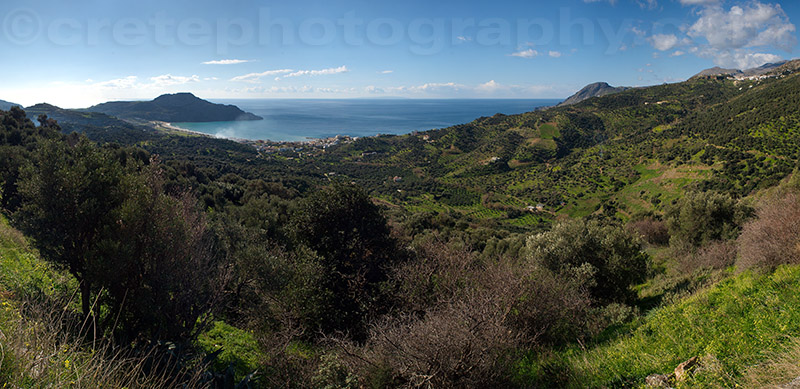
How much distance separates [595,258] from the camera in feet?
41.6

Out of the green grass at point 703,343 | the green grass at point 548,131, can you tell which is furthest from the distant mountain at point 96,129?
the green grass at point 548,131

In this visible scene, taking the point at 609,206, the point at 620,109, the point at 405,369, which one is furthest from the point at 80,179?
the point at 620,109

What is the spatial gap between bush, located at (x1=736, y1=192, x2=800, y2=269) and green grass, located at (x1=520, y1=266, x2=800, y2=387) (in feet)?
7.25

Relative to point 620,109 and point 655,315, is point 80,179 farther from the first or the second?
point 620,109

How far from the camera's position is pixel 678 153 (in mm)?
Result: 60156

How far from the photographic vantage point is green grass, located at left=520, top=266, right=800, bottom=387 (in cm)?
419

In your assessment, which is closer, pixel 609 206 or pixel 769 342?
pixel 769 342

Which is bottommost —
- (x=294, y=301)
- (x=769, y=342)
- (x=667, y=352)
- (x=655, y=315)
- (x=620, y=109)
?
(x=294, y=301)

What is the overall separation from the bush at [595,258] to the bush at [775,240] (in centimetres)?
322

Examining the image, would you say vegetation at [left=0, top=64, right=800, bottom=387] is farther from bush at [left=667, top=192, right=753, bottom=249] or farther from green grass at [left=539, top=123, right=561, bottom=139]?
green grass at [left=539, top=123, right=561, bottom=139]

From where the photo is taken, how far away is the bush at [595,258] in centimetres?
1167

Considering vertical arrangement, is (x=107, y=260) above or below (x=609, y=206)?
above

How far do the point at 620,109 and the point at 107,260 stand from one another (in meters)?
146

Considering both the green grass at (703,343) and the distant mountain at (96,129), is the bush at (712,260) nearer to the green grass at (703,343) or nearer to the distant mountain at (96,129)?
the green grass at (703,343)
